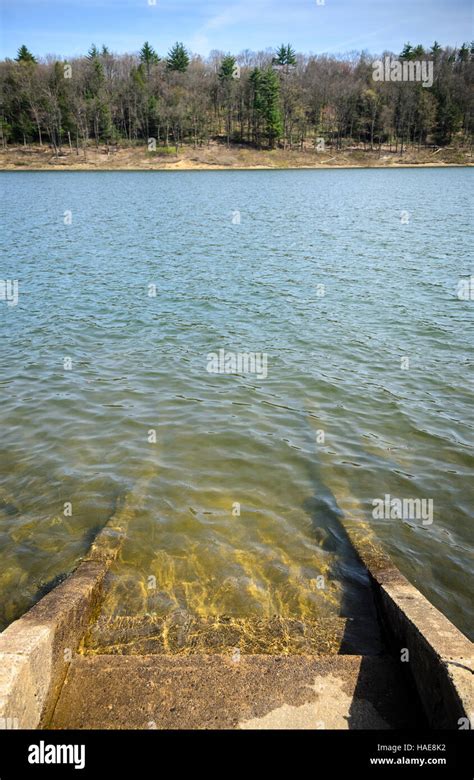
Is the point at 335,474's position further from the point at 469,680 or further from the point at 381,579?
the point at 469,680

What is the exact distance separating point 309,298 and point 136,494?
1396 cm

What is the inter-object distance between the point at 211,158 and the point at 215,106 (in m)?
34.2

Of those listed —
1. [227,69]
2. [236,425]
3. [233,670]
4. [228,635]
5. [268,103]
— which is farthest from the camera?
[227,69]

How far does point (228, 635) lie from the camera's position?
20.0 feet

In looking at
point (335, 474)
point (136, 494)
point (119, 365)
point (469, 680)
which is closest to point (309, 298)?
point (119, 365)

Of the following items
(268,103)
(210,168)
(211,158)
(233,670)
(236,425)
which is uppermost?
(268,103)

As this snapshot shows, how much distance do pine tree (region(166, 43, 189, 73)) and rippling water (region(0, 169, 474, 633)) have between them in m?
149

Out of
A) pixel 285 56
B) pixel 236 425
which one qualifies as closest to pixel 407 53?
pixel 285 56

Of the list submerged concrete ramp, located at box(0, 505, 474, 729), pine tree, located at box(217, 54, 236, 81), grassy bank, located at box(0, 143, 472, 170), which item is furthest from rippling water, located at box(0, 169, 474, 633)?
pine tree, located at box(217, 54, 236, 81)

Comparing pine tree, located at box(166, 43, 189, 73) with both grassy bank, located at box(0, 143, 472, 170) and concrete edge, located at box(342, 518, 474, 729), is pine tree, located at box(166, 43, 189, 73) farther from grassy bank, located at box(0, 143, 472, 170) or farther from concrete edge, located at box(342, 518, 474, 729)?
concrete edge, located at box(342, 518, 474, 729)

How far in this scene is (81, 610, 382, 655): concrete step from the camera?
5.86m

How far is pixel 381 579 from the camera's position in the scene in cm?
665

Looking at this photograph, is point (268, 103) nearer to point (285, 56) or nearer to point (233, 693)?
point (285, 56)

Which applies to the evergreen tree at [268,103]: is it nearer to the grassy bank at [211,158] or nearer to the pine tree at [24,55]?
the grassy bank at [211,158]
